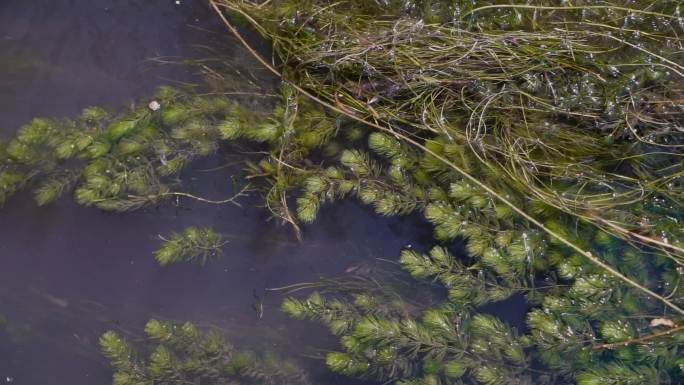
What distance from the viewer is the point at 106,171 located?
317cm

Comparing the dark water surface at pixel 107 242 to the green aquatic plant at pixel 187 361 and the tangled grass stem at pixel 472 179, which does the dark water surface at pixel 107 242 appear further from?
the tangled grass stem at pixel 472 179

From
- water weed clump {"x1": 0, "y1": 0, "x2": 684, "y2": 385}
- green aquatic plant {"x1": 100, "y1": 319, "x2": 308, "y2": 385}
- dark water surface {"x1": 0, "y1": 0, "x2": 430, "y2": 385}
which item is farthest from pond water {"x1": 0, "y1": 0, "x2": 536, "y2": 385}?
water weed clump {"x1": 0, "y1": 0, "x2": 684, "y2": 385}

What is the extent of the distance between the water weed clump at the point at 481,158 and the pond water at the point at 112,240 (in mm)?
237

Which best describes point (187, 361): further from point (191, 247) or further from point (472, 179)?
point (472, 179)

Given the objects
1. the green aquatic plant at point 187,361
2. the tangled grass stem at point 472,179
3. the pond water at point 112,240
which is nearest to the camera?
the tangled grass stem at point 472,179

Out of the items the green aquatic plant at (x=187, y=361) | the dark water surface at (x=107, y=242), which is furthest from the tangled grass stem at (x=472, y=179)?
the green aquatic plant at (x=187, y=361)

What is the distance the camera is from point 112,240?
341 cm

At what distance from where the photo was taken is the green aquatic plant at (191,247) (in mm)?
3186

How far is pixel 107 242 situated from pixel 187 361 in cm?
83

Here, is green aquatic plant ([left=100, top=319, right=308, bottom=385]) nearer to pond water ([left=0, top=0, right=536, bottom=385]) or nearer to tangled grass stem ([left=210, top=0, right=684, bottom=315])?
pond water ([left=0, top=0, right=536, bottom=385])

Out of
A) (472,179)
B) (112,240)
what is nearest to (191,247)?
(112,240)

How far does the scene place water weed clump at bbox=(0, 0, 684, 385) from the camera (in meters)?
2.87

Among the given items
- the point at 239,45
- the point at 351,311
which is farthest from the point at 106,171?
the point at 351,311

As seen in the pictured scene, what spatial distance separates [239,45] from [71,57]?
0.98m
